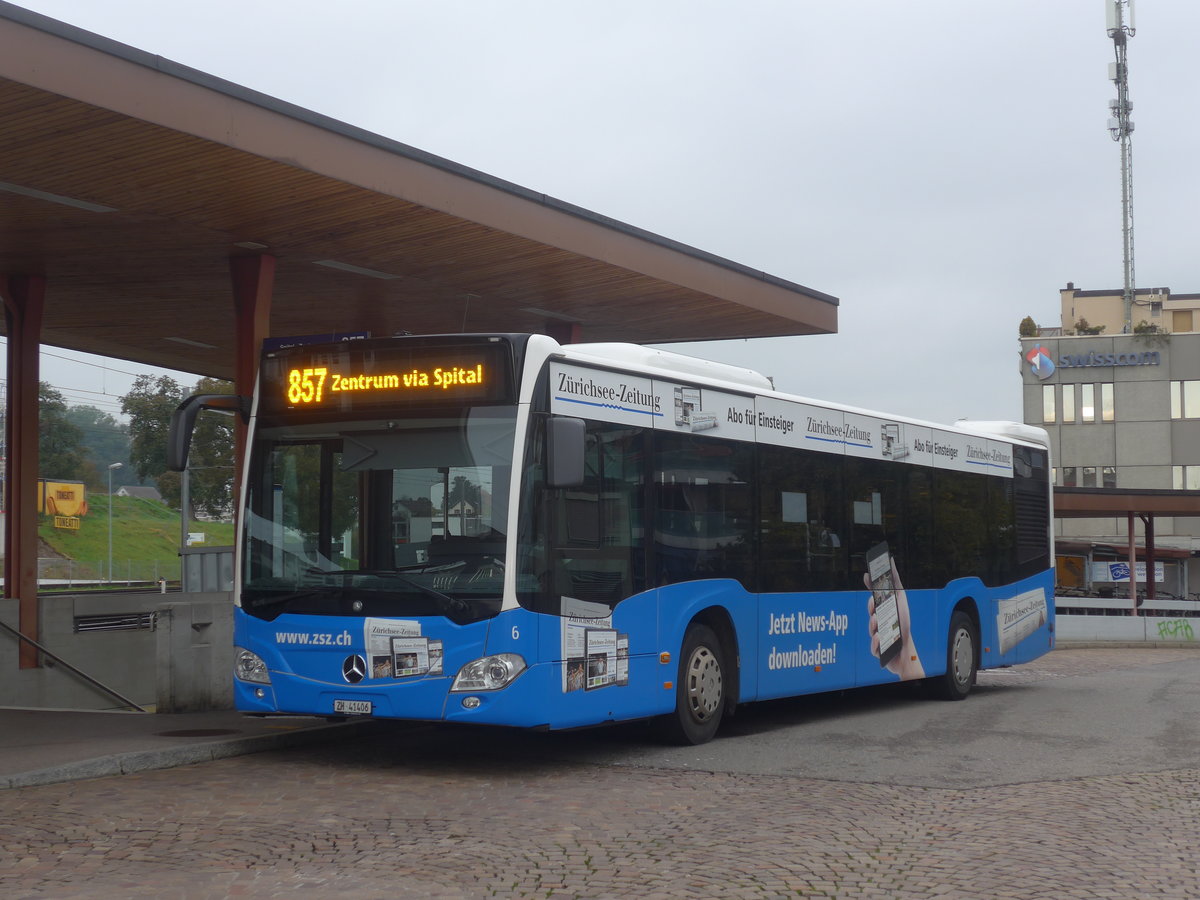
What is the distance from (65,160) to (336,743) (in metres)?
5.35

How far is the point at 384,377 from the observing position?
34.9 feet

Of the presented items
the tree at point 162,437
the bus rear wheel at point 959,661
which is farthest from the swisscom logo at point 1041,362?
the bus rear wheel at point 959,661

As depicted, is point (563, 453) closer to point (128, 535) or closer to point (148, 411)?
point (148, 411)

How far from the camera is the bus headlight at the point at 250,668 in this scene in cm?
1070

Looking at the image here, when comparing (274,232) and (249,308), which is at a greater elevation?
(274,232)

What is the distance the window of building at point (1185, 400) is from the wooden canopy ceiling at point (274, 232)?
59.2 meters

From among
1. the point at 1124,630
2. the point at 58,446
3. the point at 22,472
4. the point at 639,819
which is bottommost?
the point at 1124,630

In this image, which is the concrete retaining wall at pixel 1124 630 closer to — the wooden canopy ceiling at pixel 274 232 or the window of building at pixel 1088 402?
the wooden canopy ceiling at pixel 274 232

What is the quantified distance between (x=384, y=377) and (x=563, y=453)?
1620mm

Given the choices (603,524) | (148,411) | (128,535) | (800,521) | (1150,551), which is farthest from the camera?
(128,535)

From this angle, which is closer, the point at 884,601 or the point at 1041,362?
the point at 884,601

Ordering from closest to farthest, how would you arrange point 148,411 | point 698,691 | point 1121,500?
point 698,691 < point 1121,500 < point 148,411

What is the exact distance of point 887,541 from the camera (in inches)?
602

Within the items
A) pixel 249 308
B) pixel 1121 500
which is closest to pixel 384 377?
pixel 249 308
